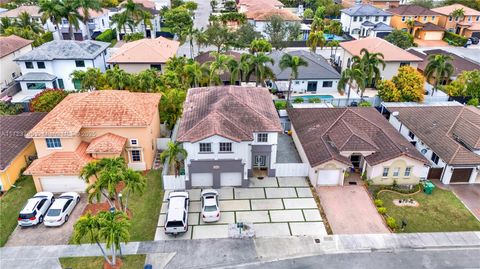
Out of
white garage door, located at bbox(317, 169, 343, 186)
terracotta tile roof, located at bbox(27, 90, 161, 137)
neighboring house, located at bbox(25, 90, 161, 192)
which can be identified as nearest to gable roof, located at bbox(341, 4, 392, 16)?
white garage door, located at bbox(317, 169, 343, 186)

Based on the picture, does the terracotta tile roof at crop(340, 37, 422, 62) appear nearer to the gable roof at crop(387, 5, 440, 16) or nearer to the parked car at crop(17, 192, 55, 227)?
the gable roof at crop(387, 5, 440, 16)

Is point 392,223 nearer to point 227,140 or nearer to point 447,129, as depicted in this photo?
point 447,129

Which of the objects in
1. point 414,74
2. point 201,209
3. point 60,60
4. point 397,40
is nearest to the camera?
point 201,209

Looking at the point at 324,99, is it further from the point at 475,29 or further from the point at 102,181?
the point at 475,29

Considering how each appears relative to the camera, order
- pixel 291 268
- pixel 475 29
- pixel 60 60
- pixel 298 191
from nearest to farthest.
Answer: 1. pixel 291 268
2. pixel 298 191
3. pixel 60 60
4. pixel 475 29

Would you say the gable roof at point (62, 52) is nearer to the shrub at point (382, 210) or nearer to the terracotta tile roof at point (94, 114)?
the terracotta tile roof at point (94, 114)

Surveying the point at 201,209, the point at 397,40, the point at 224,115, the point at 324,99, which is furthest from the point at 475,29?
the point at 201,209

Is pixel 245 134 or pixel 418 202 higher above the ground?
pixel 245 134
